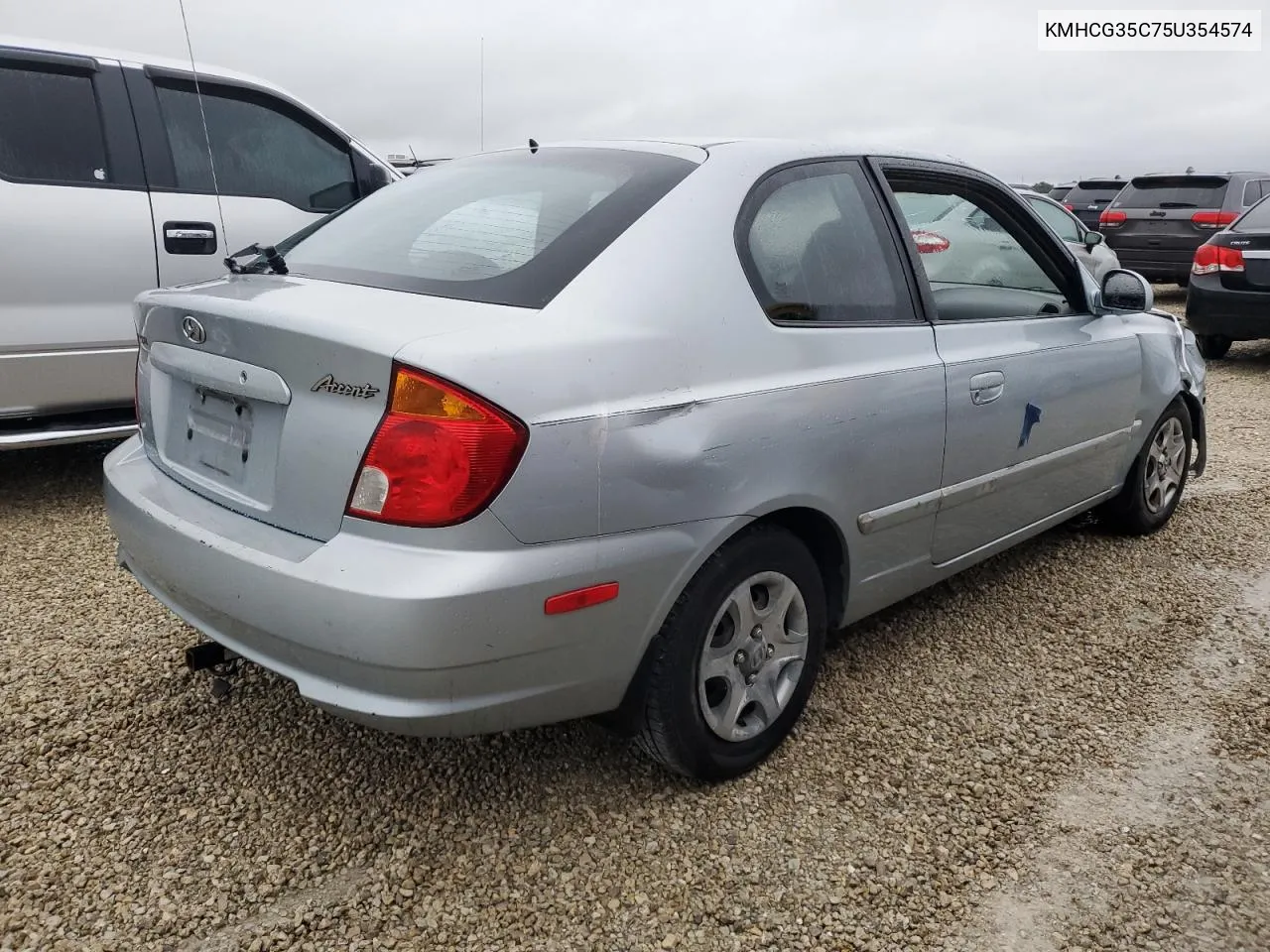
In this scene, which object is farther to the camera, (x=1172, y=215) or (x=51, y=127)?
(x=1172, y=215)

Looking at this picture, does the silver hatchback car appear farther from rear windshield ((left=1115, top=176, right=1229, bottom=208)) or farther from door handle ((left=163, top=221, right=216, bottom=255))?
rear windshield ((left=1115, top=176, right=1229, bottom=208))

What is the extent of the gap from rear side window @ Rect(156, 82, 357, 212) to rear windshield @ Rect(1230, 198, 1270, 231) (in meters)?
7.36

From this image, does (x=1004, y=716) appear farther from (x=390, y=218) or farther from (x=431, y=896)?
(x=390, y=218)

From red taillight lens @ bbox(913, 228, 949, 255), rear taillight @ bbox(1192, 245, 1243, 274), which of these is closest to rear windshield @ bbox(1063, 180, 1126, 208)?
→ rear taillight @ bbox(1192, 245, 1243, 274)

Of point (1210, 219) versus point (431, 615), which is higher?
point (431, 615)

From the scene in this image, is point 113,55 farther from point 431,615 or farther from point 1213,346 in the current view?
point 1213,346

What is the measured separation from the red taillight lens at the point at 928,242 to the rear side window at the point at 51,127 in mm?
3466

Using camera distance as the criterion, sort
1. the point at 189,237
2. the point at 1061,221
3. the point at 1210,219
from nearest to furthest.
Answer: the point at 189,237, the point at 1061,221, the point at 1210,219

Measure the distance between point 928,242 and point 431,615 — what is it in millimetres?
2075

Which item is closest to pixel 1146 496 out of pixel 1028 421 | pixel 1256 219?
pixel 1028 421

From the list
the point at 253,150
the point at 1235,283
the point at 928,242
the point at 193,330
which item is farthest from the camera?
the point at 1235,283

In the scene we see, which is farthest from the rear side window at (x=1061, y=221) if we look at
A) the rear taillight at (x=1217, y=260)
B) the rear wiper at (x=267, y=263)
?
the rear wiper at (x=267, y=263)

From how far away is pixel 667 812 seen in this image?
242 cm

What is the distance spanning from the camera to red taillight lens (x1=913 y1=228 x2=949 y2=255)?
9.80ft
